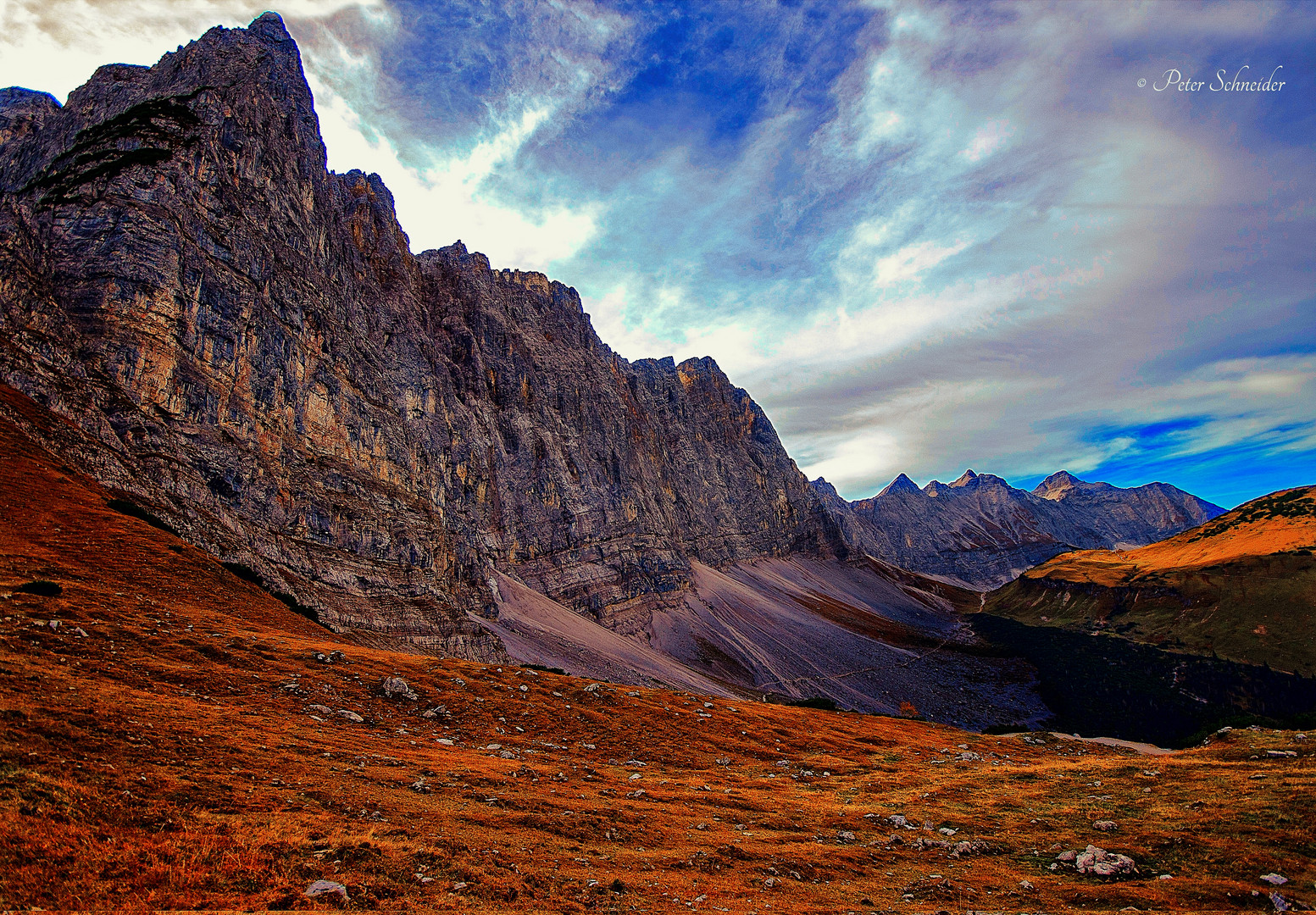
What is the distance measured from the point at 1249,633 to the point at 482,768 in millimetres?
179572

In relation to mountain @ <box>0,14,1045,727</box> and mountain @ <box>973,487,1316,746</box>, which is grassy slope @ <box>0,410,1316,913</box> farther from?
mountain @ <box>973,487,1316,746</box>

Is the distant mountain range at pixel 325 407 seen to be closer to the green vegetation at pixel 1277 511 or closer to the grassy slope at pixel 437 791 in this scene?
the grassy slope at pixel 437 791

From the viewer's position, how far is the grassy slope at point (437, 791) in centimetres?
970

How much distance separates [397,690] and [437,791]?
10618mm

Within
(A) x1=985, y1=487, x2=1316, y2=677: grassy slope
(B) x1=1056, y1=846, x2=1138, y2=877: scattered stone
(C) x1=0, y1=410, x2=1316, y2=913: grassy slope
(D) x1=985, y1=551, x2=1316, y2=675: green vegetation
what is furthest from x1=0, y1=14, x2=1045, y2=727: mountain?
(A) x1=985, y1=487, x2=1316, y2=677: grassy slope

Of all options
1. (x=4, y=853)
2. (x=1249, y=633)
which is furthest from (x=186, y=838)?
(x=1249, y=633)

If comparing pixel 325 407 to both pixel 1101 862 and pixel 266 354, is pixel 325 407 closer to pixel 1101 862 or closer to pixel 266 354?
pixel 266 354

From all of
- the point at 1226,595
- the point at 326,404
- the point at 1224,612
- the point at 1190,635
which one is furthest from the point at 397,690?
the point at 1226,595

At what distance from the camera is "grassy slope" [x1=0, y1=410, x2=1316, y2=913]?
970cm

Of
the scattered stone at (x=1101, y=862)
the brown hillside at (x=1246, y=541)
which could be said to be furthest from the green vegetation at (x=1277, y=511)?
the scattered stone at (x=1101, y=862)

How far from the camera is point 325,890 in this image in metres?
9.05

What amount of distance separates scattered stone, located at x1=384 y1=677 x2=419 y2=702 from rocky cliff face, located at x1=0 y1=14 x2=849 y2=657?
25.5 meters

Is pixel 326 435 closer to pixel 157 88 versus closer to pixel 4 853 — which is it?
pixel 157 88

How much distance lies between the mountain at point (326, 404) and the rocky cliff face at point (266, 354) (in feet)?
0.99
